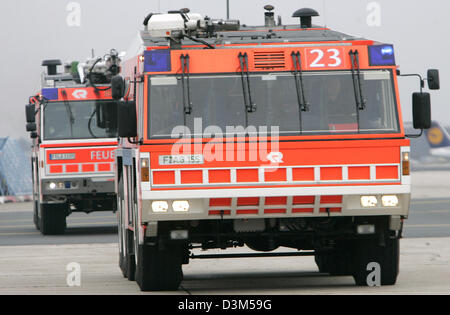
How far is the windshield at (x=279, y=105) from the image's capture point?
12328 millimetres

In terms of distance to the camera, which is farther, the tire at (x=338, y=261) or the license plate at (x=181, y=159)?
the tire at (x=338, y=261)

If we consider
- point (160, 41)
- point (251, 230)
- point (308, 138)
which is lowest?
point (251, 230)

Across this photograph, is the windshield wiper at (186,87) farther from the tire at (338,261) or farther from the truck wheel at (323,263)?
the truck wheel at (323,263)

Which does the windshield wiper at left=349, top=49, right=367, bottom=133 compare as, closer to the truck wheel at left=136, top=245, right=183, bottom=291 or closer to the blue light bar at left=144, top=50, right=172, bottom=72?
the blue light bar at left=144, top=50, right=172, bottom=72

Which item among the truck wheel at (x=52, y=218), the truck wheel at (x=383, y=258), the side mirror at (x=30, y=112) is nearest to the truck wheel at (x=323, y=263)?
the truck wheel at (x=383, y=258)

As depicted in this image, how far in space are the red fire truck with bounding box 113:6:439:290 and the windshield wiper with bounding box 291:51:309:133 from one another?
1 centimetres

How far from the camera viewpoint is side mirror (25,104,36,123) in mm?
24266

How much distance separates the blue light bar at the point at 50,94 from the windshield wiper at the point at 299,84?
12202 millimetres

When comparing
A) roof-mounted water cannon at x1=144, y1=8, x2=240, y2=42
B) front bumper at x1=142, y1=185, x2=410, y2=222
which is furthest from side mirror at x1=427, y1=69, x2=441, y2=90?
roof-mounted water cannon at x1=144, y1=8, x2=240, y2=42

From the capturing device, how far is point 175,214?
1222 cm

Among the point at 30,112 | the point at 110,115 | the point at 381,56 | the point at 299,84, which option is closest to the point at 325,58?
the point at 299,84

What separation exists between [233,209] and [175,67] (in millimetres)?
1611
